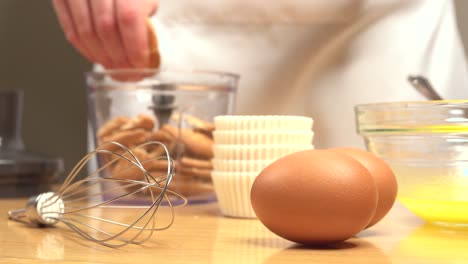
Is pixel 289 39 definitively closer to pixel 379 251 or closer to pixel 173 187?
pixel 173 187

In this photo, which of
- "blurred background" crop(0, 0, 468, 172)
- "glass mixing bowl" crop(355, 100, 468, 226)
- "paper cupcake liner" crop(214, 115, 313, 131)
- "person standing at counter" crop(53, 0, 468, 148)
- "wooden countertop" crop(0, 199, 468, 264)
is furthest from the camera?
"blurred background" crop(0, 0, 468, 172)

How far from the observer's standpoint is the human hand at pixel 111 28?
87 cm

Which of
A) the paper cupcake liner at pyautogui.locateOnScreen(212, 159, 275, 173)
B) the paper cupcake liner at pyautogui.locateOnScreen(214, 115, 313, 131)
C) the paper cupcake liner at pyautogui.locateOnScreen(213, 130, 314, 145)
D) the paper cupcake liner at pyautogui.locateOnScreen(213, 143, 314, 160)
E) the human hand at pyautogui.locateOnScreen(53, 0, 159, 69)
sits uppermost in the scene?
the human hand at pyautogui.locateOnScreen(53, 0, 159, 69)

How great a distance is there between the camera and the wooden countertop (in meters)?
0.42

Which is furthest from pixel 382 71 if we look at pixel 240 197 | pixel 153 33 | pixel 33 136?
pixel 33 136

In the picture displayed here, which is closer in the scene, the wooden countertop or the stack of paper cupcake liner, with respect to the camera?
the wooden countertop

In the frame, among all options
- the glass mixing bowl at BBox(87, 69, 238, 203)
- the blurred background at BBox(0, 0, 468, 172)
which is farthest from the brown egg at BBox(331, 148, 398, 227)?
the blurred background at BBox(0, 0, 468, 172)

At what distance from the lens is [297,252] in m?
0.44

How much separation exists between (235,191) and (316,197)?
0.21 metres

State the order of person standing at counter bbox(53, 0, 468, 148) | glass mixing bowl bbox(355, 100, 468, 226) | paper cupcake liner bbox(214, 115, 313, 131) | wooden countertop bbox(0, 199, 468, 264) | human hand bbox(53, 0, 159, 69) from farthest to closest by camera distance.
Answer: person standing at counter bbox(53, 0, 468, 148)
human hand bbox(53, 0, 159, 69)
paper cupcake liner bbox(214, 115, 313, 131)
glass mixing bowl bbox(355, 100, 468, 226)
wooden countertop bbox(0, 199, 468, 264)

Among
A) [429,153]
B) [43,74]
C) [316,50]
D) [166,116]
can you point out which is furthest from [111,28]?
[43,74]

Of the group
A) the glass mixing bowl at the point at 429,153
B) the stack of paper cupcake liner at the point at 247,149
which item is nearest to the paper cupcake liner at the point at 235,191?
the stack of paper cupcake liner at the point at 247,149

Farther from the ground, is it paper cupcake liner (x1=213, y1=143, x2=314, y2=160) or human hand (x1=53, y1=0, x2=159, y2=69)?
human hand (x1=53, y1=0, x2=159, y2=69)

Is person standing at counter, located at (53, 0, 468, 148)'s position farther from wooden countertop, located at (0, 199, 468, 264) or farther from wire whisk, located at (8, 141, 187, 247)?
wooden countertop, located at (0, 199, 468, 264)
